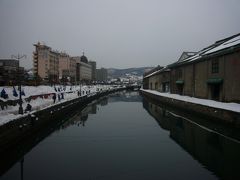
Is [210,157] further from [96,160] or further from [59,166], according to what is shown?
[59,166]

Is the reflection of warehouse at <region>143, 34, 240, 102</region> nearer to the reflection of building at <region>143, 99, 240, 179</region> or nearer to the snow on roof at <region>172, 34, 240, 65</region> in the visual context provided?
the snow on roof at <region>172, 34, 240, 65</region>

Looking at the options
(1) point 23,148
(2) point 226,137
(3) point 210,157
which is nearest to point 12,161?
(1) point 23,148

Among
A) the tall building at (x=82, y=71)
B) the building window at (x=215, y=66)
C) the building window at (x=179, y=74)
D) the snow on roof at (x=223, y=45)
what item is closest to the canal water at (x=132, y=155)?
the building window at (x=215, y=66)

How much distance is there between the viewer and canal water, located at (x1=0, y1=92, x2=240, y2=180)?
14023 mm

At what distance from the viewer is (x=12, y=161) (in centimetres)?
1623

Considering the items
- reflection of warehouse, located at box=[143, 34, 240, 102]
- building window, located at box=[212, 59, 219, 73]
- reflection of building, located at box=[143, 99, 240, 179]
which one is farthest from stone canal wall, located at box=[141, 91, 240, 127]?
building window, located at box=[212, 59, 219, 73]

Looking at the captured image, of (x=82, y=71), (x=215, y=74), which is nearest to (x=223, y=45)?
(x=215, y=74)

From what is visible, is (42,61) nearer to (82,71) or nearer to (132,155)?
(82,71)

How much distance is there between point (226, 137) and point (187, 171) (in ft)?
27.9

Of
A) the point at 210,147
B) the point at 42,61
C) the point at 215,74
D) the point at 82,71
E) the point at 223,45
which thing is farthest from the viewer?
the point at 82,71

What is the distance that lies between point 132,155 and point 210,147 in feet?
20.7

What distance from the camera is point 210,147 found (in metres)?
19.4

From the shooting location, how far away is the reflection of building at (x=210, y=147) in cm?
1495

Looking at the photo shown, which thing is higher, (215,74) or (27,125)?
(215,74)
